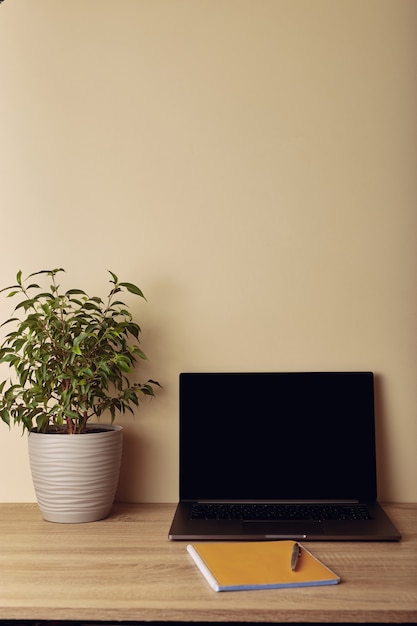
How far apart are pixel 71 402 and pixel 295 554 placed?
23.5 inches

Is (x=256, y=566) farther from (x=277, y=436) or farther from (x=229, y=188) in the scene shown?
(x=229, y=188)

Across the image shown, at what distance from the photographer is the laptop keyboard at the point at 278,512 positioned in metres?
1.42

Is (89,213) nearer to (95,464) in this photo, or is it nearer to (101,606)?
(95,464)

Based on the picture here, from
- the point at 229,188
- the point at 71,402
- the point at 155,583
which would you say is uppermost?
the point at 229,188

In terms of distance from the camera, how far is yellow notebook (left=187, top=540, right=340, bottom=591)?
1088 millimetres

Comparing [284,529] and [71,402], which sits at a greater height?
[71,402]

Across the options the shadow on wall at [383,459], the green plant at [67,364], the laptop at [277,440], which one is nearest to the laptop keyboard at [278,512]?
the laptop at [277,440]

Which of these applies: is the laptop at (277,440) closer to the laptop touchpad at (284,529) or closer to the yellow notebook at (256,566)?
the laptop touchpad at (284,529)

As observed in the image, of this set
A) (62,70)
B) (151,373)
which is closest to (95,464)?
(151,373)

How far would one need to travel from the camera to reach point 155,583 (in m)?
1.11

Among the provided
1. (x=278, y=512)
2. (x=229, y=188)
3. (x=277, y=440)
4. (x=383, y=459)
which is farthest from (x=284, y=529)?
(x=229, y=188)

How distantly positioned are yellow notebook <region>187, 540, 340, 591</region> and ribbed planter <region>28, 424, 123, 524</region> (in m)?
0.28

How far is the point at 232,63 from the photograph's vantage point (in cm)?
165

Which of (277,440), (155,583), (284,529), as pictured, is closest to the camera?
(155,583)
